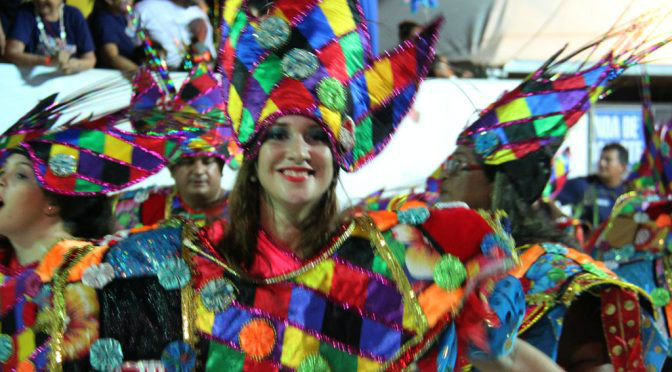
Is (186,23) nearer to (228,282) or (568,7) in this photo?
(568,7)

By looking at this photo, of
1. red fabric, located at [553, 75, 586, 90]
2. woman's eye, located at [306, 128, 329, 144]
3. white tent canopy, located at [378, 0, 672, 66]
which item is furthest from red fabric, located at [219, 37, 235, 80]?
white tent canopy, located at [378, 0, 672, 66]

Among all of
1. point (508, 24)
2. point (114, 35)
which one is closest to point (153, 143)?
point (114, 35)

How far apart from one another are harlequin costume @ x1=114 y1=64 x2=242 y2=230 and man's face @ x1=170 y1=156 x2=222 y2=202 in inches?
2.0

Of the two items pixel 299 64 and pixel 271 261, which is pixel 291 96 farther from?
pixel 271 261

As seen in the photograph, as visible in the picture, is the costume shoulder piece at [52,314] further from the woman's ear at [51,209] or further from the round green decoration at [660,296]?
the round green decoration at [660,296]

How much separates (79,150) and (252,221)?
84 centimetres

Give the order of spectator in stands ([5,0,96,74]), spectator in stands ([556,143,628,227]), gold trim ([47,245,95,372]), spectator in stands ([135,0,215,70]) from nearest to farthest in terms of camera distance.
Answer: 1. gold trim ([47,245,95,372])
2. spectator in stands ([5,0,96,74])
3. spectator in stands ([135,0,215,70])
4. spectator in stands ([556,143,628,227])

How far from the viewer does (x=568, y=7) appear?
6.30m

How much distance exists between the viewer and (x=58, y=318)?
1.71m

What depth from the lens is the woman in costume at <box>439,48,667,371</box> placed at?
8.57 feet

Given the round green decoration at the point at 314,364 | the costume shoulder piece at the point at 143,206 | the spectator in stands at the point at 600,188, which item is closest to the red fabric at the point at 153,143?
the round green decoration at the point at 314,364

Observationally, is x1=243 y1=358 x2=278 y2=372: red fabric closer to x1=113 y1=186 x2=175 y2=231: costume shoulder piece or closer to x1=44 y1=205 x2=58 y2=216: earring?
x1=44 y1=205 x2=58 y2=216: earring

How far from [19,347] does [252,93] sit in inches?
30.6

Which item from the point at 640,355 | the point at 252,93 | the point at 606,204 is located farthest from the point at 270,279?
the point at 606,204
